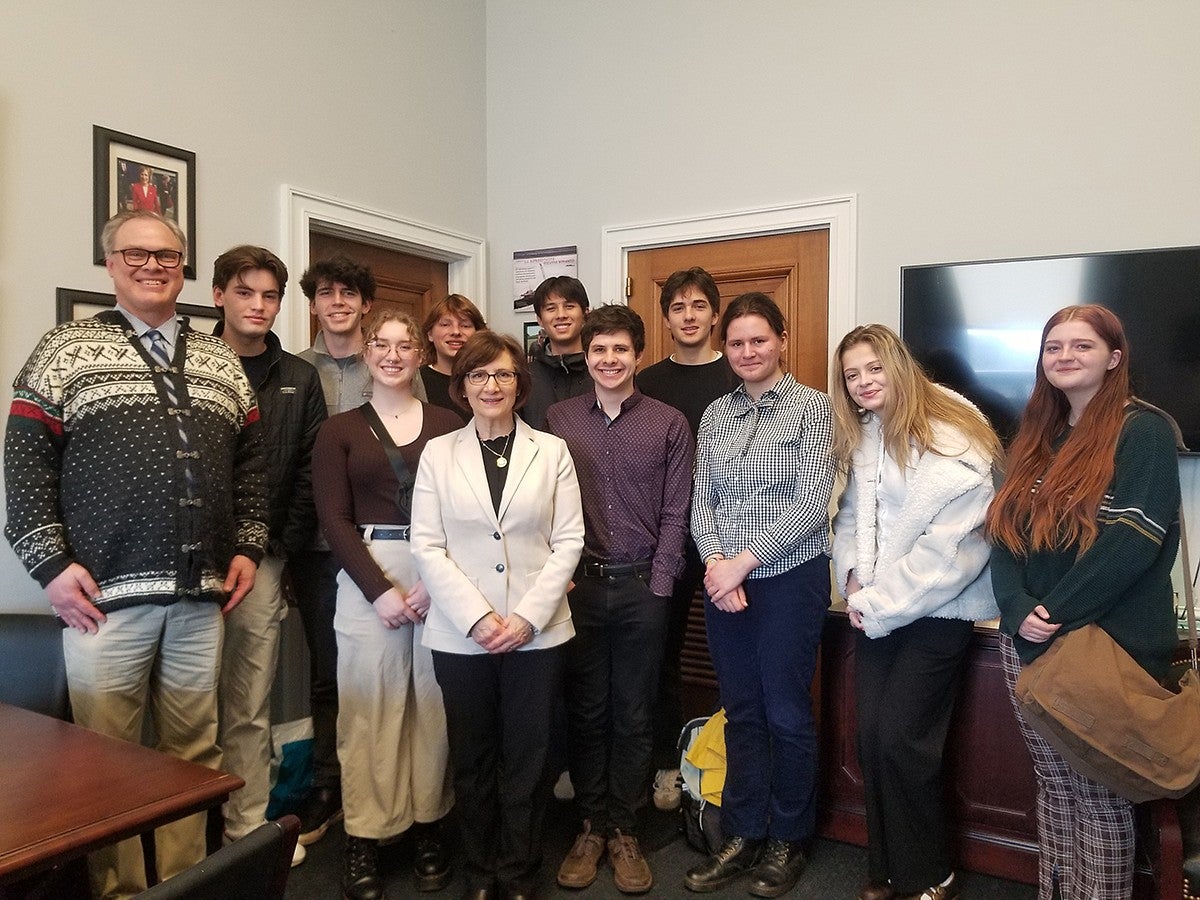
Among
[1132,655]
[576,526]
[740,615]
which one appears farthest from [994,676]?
[576,526]

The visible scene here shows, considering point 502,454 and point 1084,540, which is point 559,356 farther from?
point 1084,540

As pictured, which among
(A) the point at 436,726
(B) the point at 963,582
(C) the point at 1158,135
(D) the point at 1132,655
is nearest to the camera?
(D) the point at 1132,655

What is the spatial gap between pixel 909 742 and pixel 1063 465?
0.74 m

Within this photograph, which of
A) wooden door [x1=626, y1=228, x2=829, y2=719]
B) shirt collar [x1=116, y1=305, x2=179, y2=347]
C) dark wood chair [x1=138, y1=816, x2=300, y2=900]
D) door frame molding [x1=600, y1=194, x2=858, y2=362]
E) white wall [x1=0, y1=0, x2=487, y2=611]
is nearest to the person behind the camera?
dark wood chair [x1=138, y1=816, x2=300, y2=900]

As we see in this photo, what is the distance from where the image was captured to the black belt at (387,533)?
2141mm

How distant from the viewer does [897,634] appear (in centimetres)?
205

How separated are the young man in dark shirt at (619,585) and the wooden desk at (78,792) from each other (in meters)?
1.08

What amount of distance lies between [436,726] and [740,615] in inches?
33.5

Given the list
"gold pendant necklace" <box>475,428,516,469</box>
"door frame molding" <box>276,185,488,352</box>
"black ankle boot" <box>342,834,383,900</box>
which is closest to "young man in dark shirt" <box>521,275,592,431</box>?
"gold pendant necklace" <box>475,428,516,469</box>

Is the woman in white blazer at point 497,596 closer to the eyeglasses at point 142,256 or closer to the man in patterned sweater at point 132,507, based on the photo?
the man in patterned sweater at point 132,507

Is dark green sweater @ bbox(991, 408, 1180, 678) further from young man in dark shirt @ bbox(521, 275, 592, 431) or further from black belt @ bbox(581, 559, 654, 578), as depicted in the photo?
young man in dark shirt @ bbox(521, 275, 592, 431)

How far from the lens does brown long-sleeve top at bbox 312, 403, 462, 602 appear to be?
6.97 ft

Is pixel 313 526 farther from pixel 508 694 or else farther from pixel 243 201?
pixel 243 201

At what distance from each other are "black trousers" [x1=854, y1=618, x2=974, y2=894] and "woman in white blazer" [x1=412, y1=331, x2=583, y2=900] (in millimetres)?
778
